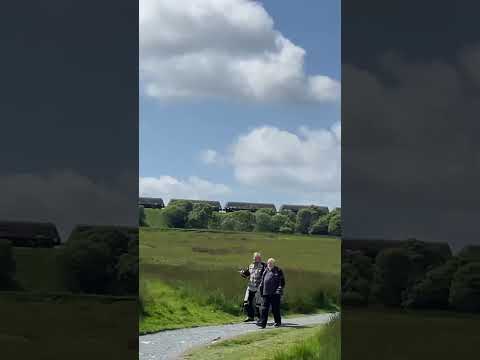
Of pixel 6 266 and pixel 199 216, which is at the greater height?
pixel 199 216

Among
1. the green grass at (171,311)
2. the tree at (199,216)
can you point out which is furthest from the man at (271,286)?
the tree at (199,216)

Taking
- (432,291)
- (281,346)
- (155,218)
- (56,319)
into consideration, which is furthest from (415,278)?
(155,218)

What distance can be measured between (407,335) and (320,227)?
1186 cm

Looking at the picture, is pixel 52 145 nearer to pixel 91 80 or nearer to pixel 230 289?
pixel 91 80

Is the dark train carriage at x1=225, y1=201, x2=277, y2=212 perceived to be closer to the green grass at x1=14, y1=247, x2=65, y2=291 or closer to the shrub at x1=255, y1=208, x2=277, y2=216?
the shrub at x1=255, y1=208, x2=277, y2=216

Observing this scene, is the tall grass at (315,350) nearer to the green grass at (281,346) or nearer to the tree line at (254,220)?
the green grass at (281,346)

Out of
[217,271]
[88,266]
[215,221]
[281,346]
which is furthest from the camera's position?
[215,221]

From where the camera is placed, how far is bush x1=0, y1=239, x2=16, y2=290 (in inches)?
467

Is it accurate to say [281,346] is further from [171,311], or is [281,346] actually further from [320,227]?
[320,227]

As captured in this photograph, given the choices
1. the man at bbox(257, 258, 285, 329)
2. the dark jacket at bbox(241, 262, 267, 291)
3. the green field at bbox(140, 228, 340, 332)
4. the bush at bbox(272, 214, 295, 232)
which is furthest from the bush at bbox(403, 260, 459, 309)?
the bush at bbox(272, 214, 295, 232)

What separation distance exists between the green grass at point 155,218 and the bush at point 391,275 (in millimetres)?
12112

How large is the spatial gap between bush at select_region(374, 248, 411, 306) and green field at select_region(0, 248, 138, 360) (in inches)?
133

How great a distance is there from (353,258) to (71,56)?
16.3 feet

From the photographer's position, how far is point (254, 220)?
71.2ft
